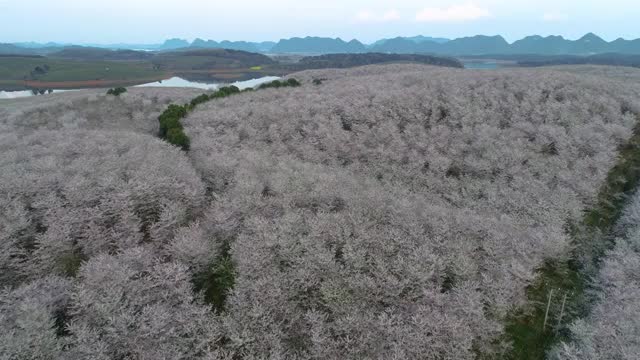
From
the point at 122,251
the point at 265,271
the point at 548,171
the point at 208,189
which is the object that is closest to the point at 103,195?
the point at 122,251

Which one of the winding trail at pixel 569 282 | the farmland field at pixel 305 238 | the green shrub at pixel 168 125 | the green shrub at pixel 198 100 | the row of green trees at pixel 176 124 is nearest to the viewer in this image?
the farmland field at pixel 305 238

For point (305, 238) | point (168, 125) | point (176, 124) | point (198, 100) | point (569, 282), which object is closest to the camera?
point (305, 238)

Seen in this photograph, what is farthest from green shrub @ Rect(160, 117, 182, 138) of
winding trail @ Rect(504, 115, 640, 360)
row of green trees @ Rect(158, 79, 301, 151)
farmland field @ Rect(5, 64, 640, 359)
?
winding trail @ Rect(504, 115, 640, 360)

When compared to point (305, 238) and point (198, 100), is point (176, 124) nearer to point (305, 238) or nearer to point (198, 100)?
point (198, 100)

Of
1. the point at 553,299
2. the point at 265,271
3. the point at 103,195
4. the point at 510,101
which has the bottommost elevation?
the point at 553,299

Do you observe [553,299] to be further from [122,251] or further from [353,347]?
[122,251]

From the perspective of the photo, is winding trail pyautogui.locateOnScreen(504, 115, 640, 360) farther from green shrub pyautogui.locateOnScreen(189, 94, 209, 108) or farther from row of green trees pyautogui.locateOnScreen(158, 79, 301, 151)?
green shrub pyautogui.locateOnScreen(189, 94, 209, 108)

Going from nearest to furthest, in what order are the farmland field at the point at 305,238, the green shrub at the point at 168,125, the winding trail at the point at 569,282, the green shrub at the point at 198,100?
the farmland field at the point at 305,238 → the winding trail at the point at 569,282 → the green shrub at the point at 168,125 → the green shrub at the point at 198,100

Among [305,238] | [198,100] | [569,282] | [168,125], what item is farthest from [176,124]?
[569,282]

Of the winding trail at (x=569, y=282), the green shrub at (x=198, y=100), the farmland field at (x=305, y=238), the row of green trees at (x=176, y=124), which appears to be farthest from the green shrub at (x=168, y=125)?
Answer: the winding trail at (x=569, y=282)

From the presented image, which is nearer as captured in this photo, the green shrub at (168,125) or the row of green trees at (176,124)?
the row of green trees at (176,124)

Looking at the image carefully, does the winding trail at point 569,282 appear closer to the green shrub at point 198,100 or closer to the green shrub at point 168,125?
the green shrub at point 168,125
